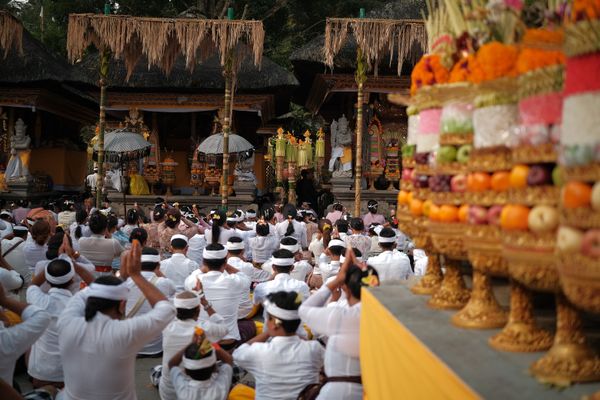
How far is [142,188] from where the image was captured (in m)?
18.8

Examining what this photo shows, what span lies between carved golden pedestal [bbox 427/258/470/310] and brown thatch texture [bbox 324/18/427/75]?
10588mm

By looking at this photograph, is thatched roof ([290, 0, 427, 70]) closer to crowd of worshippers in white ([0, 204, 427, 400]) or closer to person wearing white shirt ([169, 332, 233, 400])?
crowd of worshippers in white ([0, 204, 427, 400])

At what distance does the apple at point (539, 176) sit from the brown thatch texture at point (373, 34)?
11509mm

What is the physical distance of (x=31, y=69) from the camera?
61.1ft

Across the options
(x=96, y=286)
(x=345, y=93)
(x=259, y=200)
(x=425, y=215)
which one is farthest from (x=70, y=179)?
(x=425, y=215)

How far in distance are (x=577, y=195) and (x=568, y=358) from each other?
637 millimetres

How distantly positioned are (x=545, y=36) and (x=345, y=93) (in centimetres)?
1690

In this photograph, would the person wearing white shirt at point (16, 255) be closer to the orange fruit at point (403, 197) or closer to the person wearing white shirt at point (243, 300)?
the person wearing white shirt at point (243, 300)

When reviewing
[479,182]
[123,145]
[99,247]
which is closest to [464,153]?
[479,182]

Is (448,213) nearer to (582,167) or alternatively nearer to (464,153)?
(464,153)

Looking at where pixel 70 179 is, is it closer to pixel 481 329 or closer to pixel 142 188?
pixel 142 188

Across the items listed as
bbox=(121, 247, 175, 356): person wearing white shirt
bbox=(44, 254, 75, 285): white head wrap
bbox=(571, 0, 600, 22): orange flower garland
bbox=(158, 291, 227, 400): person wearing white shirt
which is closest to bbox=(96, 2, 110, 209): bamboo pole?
bbox=(121, 247, 175, 356): person wearing white shirt

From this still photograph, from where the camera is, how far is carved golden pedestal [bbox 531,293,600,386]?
80.6 inches

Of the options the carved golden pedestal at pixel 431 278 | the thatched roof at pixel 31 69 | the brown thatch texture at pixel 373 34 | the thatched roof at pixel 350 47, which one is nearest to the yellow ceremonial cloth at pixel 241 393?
the carved golden pedestal at pixel 431 278
